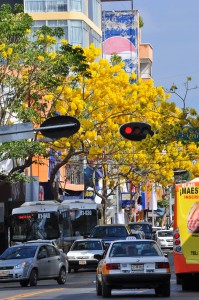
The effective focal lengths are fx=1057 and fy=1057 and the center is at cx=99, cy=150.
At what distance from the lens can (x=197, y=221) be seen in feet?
92.9

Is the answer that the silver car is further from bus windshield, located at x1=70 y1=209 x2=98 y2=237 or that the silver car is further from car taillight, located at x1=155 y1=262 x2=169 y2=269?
bus windshield, located at x1=70 y1=209 x2=98 y2=237

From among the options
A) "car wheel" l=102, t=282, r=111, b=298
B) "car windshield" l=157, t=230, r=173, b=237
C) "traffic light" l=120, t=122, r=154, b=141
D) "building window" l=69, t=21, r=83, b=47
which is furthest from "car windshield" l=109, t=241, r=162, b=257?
"building window" l=69, t=21, r=83, b=47

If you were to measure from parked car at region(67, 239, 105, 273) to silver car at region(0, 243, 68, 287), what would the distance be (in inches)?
334

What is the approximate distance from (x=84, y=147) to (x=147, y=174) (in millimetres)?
15311

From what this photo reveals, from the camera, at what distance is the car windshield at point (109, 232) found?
5153cm

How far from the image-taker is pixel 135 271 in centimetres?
2634

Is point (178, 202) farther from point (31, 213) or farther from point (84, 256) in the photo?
point (31, 213)

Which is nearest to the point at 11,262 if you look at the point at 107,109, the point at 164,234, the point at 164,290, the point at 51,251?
the point at 51,251

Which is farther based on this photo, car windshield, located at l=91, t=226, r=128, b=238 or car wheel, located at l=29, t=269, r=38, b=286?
car windshield, located at l=91, t=226, r=128, b=238

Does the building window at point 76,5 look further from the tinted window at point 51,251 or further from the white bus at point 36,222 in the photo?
the tinted window at point 51,251

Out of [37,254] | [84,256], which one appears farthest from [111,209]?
[37,254]

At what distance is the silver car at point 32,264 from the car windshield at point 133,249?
817 cm

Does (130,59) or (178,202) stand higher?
(130,59)

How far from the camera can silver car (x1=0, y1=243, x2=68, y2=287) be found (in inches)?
1374
